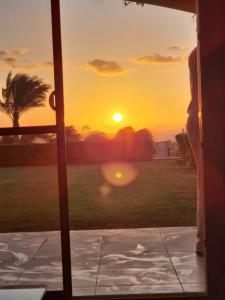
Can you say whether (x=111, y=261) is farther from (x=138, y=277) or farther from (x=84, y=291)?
(x=84, y=291)

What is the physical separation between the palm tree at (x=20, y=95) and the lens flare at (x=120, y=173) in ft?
20.8

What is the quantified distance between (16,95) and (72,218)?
3290mm

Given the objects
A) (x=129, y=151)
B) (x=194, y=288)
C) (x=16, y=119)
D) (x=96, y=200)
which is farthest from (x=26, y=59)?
(x=129, y=151)

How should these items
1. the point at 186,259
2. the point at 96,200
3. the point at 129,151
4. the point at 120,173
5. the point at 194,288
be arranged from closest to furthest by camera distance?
the point at 194,288 → the point at 186,259 → the point at 96,200 → the point at 120,173 → the point at 129,151

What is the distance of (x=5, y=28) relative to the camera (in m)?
2.68

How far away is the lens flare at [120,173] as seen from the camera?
9336mm

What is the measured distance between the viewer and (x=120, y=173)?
10352 millimetres

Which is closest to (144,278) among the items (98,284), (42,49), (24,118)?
(98,284)

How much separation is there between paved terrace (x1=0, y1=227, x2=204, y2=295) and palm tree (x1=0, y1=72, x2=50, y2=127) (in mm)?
1119

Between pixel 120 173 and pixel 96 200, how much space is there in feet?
10.5

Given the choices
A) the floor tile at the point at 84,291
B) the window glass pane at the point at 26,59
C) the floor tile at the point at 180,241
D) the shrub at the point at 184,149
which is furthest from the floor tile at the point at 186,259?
the shrub at the point at 184,149

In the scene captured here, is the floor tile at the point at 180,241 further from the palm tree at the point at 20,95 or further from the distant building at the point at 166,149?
the distant building at the point at 166,149

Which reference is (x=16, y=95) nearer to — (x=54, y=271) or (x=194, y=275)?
(x=54, y=271)

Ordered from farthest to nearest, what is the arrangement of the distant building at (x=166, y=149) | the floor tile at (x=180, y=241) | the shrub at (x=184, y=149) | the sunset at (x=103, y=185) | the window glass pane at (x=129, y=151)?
the distant building at (x=166, y=149) → the shrub at (x=184, y=149) → the floor tile at (x=180, y=241) → the window glass pane at (x=129, y=151) → the sunset at (x=103, y=185)
